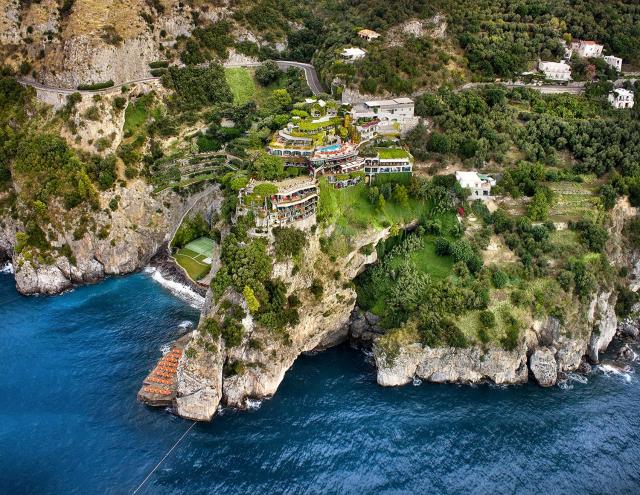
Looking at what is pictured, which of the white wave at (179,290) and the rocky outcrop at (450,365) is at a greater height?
the white wave at (179,290)

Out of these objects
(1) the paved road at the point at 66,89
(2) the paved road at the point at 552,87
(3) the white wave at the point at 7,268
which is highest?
(1) the paved road at the point at 66,89

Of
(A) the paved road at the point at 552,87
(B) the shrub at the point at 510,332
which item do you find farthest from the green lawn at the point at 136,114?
(B) the shrub at the point at 510,332

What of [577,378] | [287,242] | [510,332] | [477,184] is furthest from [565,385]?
[287,242]

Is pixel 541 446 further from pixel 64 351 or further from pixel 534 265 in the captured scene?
pixel 64 351

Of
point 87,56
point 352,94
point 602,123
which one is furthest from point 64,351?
point 602,123

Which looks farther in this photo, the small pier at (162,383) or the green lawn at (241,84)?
the green lawn at (241,84)

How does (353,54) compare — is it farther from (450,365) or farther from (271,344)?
(450,365)

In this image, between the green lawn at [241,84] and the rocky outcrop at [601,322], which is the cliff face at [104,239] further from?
Answer: the rocky outcrop at [601,322]
